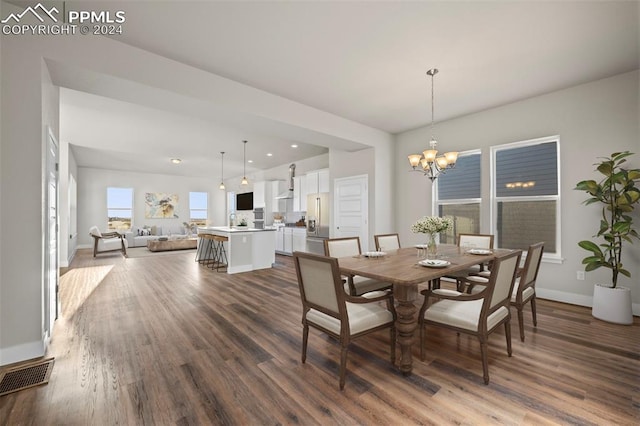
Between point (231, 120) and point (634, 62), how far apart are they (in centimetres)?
482

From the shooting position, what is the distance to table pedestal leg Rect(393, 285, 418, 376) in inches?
80.9

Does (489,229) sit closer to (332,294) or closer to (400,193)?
(400,193)

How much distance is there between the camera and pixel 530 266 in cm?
265

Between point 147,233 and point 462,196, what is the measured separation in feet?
35.1

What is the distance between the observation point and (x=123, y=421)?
5.32 feet

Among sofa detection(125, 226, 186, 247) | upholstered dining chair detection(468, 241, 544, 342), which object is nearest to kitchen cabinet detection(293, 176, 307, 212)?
sofa detection(125, 226, 186, 247)

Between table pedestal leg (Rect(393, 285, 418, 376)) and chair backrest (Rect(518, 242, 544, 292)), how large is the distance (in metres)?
1.23

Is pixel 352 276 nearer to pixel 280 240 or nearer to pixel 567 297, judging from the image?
pixel 567 297

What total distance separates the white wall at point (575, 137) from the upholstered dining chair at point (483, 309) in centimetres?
222

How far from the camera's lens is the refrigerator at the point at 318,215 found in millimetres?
6840

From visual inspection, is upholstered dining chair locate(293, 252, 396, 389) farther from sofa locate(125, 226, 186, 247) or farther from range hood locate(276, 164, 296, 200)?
sofa locate(125, 226, 186, 247)

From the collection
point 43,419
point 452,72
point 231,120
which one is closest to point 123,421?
point 43,419

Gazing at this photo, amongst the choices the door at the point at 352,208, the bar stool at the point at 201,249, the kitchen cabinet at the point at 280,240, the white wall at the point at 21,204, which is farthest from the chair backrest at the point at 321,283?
the kitchen cabinet at the point at 280,240

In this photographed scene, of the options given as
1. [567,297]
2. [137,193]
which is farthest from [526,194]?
[137,193]
